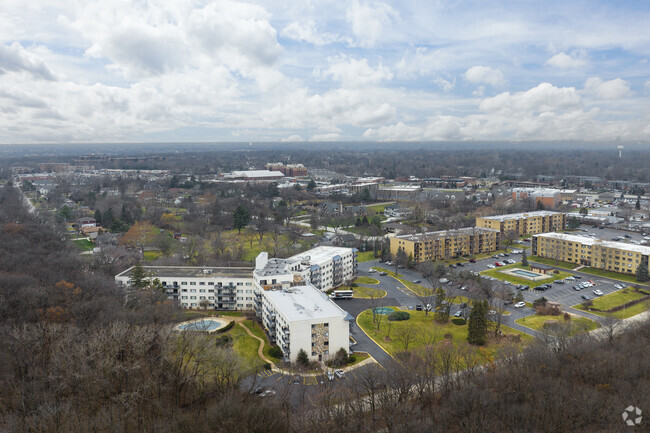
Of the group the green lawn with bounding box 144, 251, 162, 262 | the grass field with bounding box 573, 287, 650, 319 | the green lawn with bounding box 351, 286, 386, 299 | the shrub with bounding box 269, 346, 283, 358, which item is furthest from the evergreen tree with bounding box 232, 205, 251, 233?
the grass field with bounding box 573, 287, 650, 319

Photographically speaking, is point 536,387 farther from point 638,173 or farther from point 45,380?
point 638,173

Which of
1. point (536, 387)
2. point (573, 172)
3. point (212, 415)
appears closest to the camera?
point (212, 415)

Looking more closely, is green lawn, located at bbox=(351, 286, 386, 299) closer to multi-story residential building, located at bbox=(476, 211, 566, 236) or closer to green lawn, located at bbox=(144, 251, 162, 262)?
green lawn, located at bbox=(144, 251, 162, 262)

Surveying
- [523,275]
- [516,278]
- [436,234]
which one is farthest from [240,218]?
[523,275]

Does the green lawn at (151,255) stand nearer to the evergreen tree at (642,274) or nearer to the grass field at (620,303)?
the grass field at (620,303)

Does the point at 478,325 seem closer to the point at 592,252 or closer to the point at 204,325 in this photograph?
the point at 204,325

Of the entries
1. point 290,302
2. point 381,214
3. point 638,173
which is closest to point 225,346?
point 290,302

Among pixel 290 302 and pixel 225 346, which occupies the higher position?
pixel 290 302
